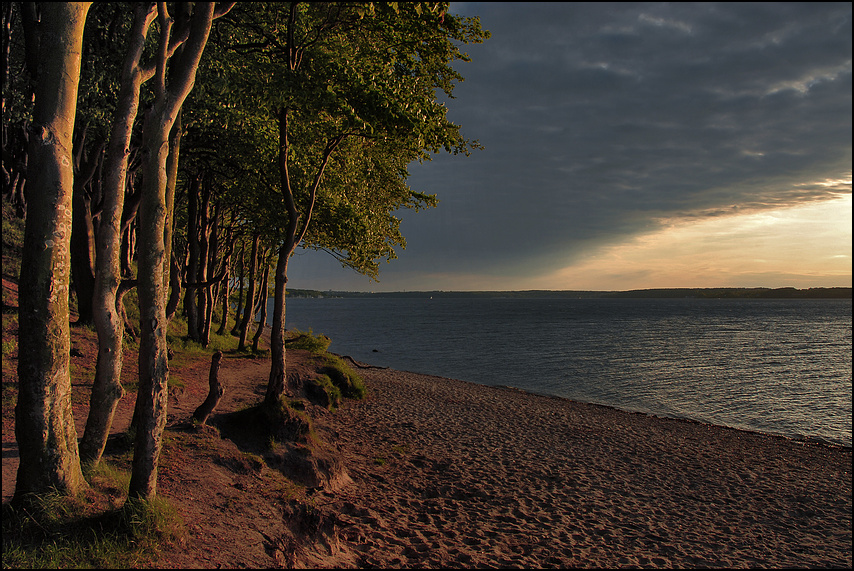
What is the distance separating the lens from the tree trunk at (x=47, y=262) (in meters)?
5.28

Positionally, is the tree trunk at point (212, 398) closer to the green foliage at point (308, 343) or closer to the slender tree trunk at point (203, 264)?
the slender tree trunk at point (203, 264)

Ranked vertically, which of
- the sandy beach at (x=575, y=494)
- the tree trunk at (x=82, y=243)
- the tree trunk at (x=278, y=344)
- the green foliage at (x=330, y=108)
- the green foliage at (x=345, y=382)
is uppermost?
the green foliage at (x=330, y=108)

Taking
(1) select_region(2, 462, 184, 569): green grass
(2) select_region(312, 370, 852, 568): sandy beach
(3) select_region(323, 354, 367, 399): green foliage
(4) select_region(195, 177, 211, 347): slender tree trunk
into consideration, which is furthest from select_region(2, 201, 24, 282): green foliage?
(1) select_region(2, 462, 184, 569): green grass

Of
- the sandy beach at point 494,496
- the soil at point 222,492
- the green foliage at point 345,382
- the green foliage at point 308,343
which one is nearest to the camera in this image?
the soil at point 222,492

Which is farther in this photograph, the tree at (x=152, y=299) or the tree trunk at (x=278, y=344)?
the tree trunk at (x=278, y=344)

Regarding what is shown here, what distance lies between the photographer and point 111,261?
7.07 meters

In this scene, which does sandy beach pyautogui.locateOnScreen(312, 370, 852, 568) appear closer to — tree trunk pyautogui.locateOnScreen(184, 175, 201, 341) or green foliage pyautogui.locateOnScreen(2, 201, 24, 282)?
tree trunk pyautogui.locateOnScreen(184, 175, 201, 341)

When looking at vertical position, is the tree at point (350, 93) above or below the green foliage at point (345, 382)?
above

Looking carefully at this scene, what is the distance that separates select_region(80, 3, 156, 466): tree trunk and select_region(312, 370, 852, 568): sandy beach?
4602 millimetres

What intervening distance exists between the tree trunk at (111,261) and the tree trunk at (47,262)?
135 cm

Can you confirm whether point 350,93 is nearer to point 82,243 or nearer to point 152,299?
point 152,299

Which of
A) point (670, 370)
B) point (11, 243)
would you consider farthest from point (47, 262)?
point (670, 370)

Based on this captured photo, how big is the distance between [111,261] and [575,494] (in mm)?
12501

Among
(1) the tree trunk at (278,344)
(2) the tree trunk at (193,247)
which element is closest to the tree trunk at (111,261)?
(1) the tree trunk at (278,344)
